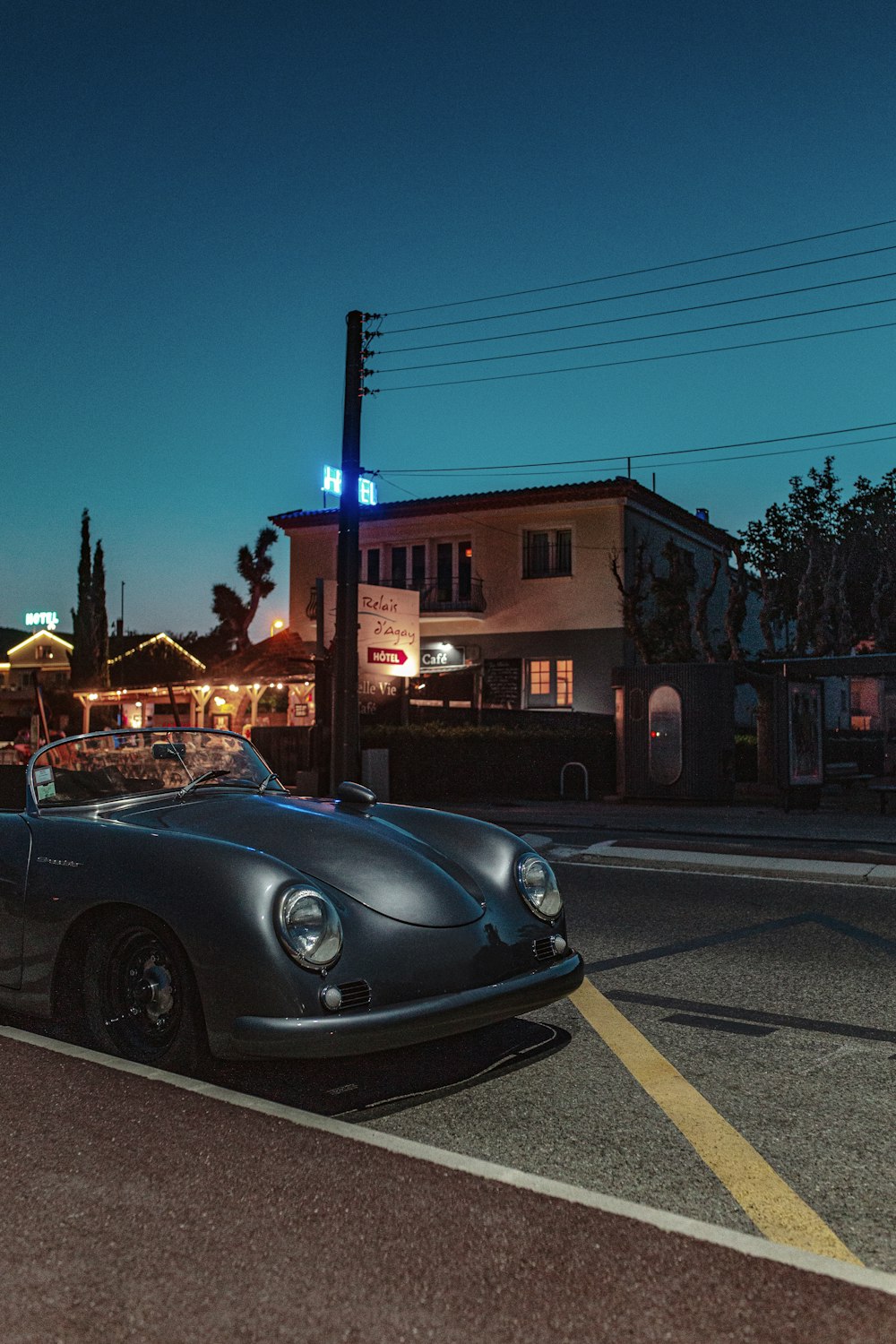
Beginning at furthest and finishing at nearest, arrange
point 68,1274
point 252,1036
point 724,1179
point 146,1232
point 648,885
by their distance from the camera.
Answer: point 648,885, point 252,1036, point 724,1179, point 146,1232, point 68,1274

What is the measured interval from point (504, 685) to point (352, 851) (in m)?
33.4

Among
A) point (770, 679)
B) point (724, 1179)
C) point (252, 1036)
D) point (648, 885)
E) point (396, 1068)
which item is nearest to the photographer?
point (724, 1179)

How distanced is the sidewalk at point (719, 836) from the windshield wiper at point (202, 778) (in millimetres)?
6744

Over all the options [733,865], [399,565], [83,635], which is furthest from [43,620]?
[733,865]

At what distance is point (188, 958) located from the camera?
13.6 ft

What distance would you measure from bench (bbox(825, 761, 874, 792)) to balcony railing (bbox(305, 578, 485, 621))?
16.5m

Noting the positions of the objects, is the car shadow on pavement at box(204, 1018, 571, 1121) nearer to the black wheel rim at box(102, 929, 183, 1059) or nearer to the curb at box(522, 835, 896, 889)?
the black wheel rim at box(102, 929, 183, 1059)

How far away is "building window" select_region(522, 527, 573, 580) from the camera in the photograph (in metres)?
37.4

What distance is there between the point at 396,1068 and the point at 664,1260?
1.98m

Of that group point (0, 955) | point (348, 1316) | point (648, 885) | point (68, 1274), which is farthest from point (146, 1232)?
point (648, 885)

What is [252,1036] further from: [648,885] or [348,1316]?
[648,885]

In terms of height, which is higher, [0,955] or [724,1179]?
[0,955]

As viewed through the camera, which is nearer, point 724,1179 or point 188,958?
point 724,1179

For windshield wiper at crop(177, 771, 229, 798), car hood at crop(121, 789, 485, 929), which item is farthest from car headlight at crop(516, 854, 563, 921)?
windshield wiper at crop(177, 771, 229, 798)
